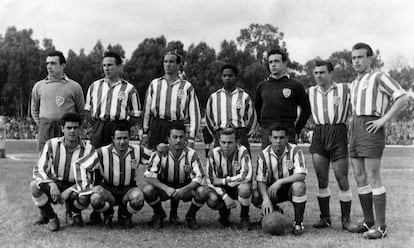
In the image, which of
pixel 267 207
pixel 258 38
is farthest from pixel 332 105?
pixel 258 38

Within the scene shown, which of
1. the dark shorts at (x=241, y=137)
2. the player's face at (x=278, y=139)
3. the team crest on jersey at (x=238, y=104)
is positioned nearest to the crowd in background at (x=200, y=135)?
the dark shorts at (x=241, y=137)

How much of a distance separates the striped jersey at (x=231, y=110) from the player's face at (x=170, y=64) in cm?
62

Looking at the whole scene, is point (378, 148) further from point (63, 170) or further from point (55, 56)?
point (55, 56)

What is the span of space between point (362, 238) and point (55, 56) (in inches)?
162

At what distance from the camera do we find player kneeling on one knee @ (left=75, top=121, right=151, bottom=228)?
5203mm

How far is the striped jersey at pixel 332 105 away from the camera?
5449 mm

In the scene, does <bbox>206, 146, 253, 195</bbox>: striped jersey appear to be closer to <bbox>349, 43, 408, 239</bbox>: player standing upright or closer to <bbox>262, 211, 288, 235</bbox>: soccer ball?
<bbox>262, 211, 288, 235</bbox>: soccer ball

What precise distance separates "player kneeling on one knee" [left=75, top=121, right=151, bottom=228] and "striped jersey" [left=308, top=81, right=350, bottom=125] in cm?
207

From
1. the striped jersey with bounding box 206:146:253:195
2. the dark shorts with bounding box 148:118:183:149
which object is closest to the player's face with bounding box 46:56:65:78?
the dark shorts with bounding box 148:118:183:149

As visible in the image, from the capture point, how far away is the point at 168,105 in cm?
583

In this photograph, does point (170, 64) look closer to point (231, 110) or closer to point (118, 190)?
point (231, 110)

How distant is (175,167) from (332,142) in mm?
1790

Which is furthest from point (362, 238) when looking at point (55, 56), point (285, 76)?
point (55, 56)

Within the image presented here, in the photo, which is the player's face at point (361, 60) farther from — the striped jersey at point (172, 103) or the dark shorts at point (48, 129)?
the dark shorts at point (48, 129)
